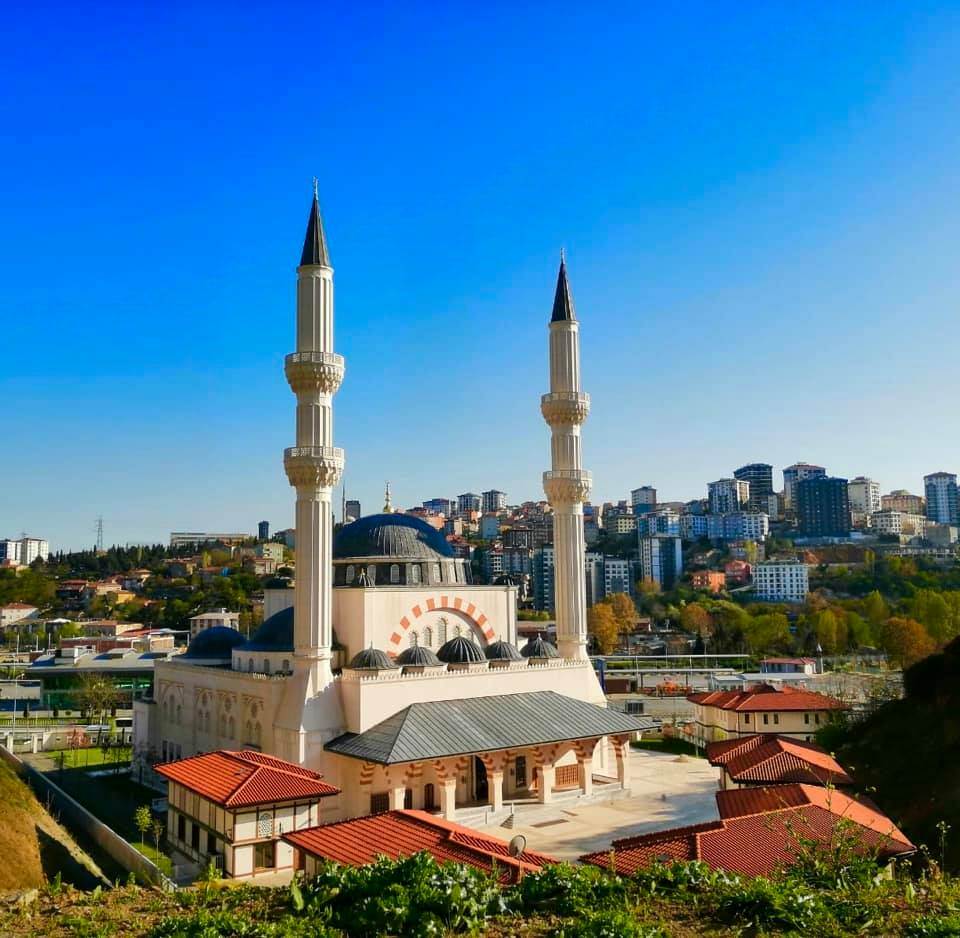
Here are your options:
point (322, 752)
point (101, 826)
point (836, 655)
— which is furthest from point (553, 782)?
point (836, 655)

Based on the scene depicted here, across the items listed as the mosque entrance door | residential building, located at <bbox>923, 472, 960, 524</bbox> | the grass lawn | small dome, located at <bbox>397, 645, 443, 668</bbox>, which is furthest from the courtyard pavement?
residential building, located at <bbox>923, 472, 960, 524</bbox>

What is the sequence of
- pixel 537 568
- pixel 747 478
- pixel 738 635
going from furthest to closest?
pixel 747 478
pixel 537 568
pixel 738 635

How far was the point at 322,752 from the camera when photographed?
834 inches

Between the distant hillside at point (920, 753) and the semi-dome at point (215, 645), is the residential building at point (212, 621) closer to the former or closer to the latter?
the semi-dome at point (215, 645)

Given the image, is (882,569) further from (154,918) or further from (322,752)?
(154,918)

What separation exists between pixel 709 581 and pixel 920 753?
78146 mm

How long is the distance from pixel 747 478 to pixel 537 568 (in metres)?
69.7

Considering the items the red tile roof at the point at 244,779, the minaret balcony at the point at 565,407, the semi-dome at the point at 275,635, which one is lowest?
the red tile roof at the point at 244,779

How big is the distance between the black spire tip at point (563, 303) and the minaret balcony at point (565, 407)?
8.83ft

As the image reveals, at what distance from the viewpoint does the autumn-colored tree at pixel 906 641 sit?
46469 millimetres

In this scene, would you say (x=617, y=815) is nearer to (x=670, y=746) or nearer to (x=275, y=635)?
(x=275, y=635)

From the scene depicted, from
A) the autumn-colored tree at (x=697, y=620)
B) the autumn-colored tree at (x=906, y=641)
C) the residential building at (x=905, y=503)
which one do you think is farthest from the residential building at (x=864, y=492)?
the autumn-colored tree at (x=906, y=641)

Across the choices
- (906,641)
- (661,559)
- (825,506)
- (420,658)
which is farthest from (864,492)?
(420,658)

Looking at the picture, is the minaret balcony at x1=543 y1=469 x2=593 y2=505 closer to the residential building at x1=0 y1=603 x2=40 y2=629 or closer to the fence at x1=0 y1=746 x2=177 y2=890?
the fence at x1=0 y1=746 x2=177 y2=890
